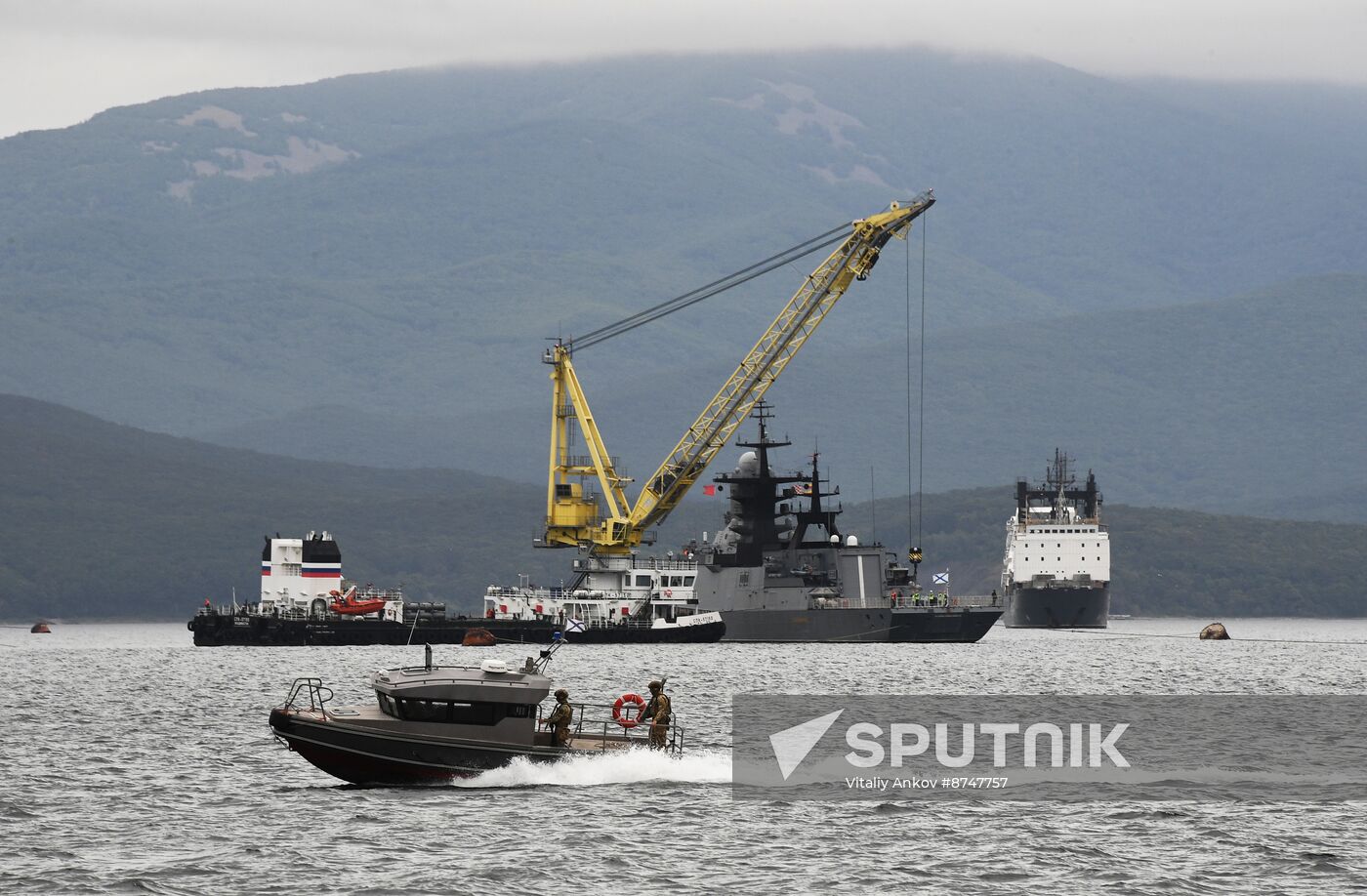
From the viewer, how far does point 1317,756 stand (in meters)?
70.1

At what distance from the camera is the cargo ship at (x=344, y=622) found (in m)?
160

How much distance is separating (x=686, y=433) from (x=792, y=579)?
17522 mm

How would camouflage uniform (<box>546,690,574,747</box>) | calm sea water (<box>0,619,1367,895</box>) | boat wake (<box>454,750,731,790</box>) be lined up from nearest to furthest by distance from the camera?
calm sea water (<box>0,619,1367,895</box>) → boat wake (<box>454,750,731,790</box>) → camouflage uniform (<box>546,690,574,747</box>)

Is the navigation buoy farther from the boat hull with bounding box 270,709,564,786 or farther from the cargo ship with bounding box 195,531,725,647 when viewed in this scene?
the boat hull with bounding box 270,709,564,786

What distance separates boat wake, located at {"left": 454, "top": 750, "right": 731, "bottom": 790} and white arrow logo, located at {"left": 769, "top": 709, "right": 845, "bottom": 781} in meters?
2.42

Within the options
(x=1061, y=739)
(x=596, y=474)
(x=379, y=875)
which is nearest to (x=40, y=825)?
(x=379, y=875)

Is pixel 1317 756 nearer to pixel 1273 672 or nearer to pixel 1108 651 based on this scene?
pixel 1273 672

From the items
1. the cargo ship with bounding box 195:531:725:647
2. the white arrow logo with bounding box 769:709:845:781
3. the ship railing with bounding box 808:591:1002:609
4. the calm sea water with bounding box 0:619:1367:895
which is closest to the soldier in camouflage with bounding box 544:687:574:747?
the calm sea water with bounding box 0:619:1367:895

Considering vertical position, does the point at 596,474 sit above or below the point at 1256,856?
above

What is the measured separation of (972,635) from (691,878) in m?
119

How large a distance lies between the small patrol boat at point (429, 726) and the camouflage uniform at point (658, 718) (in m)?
3.57

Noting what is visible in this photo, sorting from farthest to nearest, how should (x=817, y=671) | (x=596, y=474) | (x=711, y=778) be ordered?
(x=596, y=474), (x=817, y=671), (x=711, y=778)

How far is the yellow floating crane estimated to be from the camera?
557 ft

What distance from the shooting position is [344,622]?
16325cm
